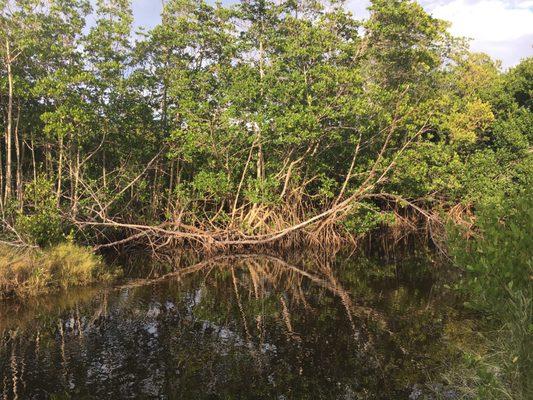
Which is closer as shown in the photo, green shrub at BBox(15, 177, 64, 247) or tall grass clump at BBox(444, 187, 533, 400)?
tall grass clump at BBox(444, 187, 533, 400)

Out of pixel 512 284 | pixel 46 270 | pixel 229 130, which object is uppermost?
pixel 229 130

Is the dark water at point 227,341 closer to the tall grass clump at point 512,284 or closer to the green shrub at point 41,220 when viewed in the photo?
the green shrub at point 41,220

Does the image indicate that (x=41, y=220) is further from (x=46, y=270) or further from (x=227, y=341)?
(x=227, y=341)

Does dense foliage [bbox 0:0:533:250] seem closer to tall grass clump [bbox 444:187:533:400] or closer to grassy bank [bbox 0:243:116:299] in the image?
grassy bank [bbox 0:243:116:299]

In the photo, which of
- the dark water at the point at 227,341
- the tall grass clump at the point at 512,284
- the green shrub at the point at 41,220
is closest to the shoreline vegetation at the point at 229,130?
the green shrub at the point at 41,220

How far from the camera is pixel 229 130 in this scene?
59.9ft

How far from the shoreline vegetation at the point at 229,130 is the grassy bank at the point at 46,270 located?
10cm

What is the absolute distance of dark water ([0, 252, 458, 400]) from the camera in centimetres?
800

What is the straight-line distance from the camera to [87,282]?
14.7 meters

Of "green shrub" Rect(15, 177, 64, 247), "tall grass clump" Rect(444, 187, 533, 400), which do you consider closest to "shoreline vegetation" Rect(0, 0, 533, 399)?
"green shrub" Rect(15, 177, 64, 247)

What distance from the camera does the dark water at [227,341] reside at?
8.00 m

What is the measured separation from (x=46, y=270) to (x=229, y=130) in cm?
848

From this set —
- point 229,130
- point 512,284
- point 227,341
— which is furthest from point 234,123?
point 512,284

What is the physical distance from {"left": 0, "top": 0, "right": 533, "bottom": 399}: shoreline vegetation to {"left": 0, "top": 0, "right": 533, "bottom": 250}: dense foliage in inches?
3.6
